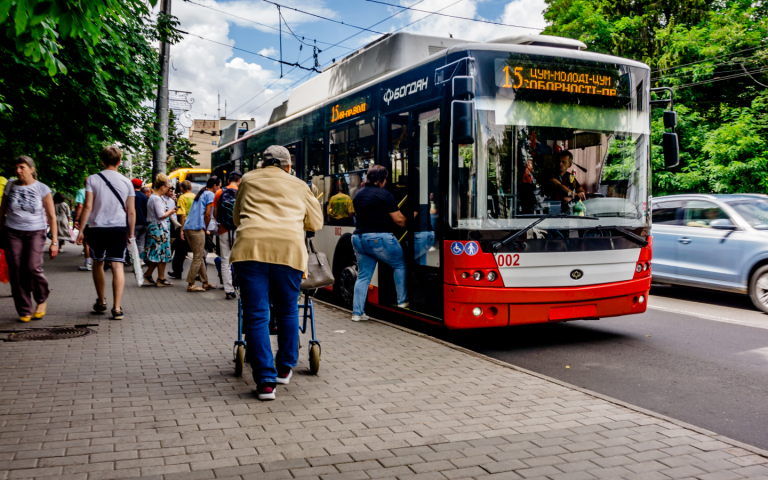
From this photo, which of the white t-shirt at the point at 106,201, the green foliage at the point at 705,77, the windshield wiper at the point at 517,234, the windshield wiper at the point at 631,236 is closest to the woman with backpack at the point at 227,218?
the white t-shirt at the point at 106,201

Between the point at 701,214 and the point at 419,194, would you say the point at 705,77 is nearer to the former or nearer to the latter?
the point at 701,214

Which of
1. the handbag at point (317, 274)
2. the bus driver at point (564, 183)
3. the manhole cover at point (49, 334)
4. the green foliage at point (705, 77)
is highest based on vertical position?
the green foliage at point (705, 77)

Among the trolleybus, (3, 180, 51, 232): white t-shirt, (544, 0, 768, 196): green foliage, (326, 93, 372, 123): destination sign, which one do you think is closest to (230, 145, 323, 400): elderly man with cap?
the trolleybus

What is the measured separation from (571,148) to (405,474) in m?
4.45

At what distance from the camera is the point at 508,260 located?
6.70 m

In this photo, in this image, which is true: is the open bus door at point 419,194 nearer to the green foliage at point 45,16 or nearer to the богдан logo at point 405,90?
the богдан logo at point 405,90

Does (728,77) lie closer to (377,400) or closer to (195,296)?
Answer: (195,296)

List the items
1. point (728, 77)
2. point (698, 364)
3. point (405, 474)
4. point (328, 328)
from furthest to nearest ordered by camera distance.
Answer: point (728, 77), point (328, 328), point (698, 364), point (405, 474)

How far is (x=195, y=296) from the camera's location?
10.9 meters

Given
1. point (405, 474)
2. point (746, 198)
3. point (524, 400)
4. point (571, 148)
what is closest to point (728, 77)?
point (746, 198)

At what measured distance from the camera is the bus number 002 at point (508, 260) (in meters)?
6.68

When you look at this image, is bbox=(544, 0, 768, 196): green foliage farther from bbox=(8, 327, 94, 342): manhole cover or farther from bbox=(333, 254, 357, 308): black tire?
bbox=(8, 327, 94, 342): manhole cover

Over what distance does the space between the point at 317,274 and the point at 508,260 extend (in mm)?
2026

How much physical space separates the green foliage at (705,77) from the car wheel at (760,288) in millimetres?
12259
